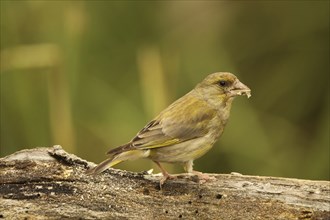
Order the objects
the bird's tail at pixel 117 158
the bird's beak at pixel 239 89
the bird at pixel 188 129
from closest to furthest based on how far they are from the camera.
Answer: the bird's tail at pixel 117 158 → the bird at pixel 188 129 → the bird's beak at pixel 239 89

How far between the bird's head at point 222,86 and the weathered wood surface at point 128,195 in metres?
0.96

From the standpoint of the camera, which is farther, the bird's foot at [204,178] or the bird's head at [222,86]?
the bird's head at [222,86]

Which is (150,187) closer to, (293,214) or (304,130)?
(293,214)

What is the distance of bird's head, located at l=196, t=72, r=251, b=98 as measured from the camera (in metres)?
7.09

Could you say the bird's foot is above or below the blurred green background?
below

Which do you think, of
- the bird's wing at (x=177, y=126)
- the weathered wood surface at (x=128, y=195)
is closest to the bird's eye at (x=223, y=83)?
the bird's wing at (x=177, y=126)

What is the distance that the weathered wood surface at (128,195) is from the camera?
5.97 meters

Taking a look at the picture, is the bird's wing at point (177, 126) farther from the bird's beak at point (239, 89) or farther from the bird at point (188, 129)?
the bird's beak at point (239, 89)

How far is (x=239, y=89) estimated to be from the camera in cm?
705

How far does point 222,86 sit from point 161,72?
1.25 meters

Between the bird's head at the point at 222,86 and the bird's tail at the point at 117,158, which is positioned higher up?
the bird's head at the point at 222,86

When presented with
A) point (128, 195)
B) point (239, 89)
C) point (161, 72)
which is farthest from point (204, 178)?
point (161, 72)

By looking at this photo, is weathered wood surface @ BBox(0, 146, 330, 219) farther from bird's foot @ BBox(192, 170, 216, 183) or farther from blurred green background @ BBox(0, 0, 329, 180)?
blurred green background @ BBox(0, 0, 329, 180)

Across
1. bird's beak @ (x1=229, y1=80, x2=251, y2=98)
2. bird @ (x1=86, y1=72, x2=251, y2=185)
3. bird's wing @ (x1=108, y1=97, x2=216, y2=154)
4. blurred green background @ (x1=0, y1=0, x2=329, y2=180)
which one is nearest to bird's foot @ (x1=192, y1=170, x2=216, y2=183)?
bird @ (x1=86, y1=72, x2=251, y2=185)
